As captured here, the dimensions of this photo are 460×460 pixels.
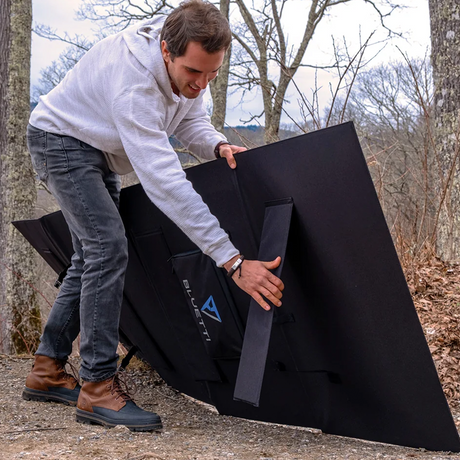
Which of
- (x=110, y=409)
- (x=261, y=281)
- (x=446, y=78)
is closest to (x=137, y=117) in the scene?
(x=261, y=281)

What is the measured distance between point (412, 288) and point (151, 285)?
7.95 feet

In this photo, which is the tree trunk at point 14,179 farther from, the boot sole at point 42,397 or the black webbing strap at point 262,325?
the black webbing strap at point 262,325

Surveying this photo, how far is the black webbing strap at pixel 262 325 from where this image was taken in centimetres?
188

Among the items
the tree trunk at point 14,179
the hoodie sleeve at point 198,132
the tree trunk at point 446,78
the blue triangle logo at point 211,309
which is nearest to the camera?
the blue triangle logo at point 211,309

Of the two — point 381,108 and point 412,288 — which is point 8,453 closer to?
point 412,288

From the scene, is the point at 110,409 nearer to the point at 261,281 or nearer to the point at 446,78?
the point at 261,281

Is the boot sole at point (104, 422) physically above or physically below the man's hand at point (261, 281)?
below

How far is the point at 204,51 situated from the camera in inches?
80.8

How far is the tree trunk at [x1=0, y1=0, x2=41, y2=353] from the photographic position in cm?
512

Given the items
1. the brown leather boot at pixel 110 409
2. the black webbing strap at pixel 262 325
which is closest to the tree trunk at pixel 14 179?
the brown leather boot at pixel 110 409

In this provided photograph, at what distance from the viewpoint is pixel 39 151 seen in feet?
8.23

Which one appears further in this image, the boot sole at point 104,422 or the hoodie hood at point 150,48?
the boot sole at point 104,422

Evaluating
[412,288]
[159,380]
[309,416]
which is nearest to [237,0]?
[412,288]

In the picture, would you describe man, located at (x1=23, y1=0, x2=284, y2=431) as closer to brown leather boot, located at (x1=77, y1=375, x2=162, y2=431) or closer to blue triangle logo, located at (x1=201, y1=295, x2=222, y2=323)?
brown leather boot, located at (x1=77, y1=375, x2=162, y2=431)
